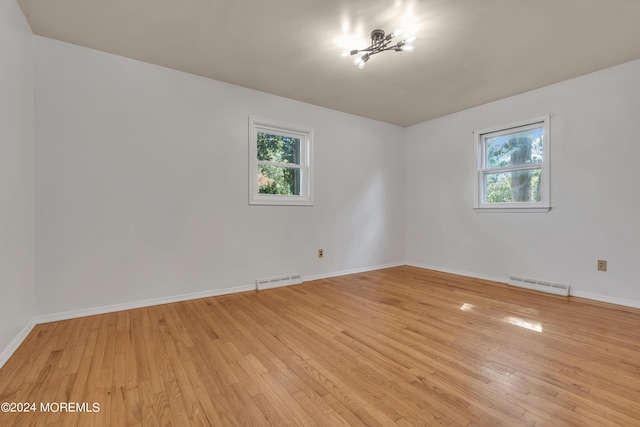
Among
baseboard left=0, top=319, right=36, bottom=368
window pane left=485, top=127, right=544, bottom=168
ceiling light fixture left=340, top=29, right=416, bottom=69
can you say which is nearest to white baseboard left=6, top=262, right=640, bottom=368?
baseboard left=0, top=319, right=36, bottom=368

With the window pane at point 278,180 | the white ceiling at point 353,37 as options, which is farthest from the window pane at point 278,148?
the white ceiling at point 353,37

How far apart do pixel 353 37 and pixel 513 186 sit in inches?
116

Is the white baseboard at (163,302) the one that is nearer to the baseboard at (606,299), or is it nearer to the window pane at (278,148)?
the baseboard at (606,299)

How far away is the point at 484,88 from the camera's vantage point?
3510 mm

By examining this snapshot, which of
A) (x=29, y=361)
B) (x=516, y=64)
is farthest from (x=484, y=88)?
(x=29, y=361)

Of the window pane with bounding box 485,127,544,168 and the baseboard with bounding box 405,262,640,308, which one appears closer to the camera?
the baseboard with bounding box 405,262,640,308

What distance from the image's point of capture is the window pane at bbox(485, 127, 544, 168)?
3590mm

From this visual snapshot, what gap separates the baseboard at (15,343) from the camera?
1.77 meters

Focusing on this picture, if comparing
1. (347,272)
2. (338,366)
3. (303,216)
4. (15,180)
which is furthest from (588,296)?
(15,180)

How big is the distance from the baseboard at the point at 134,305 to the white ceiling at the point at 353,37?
7.89ft

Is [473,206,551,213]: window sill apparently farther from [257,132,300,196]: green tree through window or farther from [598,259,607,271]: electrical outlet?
[257,132,300,196]: green tree through window

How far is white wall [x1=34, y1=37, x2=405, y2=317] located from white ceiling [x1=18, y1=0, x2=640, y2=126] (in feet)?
0.90

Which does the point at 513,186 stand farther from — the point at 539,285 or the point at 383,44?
the point at 383,44

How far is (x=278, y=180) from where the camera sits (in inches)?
150
